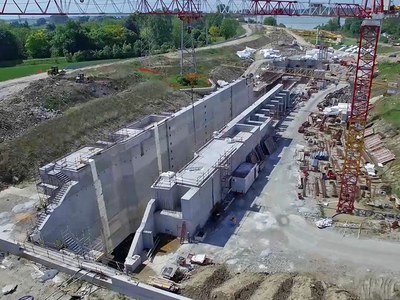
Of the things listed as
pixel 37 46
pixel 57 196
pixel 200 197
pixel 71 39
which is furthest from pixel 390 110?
pixel 37 46

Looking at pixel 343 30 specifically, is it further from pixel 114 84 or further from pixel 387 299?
pixel 387 299

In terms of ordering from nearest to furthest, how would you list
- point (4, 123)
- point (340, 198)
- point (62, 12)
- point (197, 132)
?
1. point (340, 198)
2. point (62, 12)
3. point (4, 123)
4. point (197, 132)

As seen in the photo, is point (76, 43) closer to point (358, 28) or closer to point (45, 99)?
point (45, 99)

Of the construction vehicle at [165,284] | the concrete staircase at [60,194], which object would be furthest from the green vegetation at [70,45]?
the construction vehicle at [165,284]

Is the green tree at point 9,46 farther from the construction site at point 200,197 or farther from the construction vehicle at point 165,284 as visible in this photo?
the construction vehicle at point 165,284

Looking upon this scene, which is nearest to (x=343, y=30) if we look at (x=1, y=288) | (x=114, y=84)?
(x=114, y=84)

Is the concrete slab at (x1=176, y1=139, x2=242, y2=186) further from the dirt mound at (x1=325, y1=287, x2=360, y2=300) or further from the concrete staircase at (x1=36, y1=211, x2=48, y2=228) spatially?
the dirt mound at (x1=325, y1=287, x2=360, y2=300)
